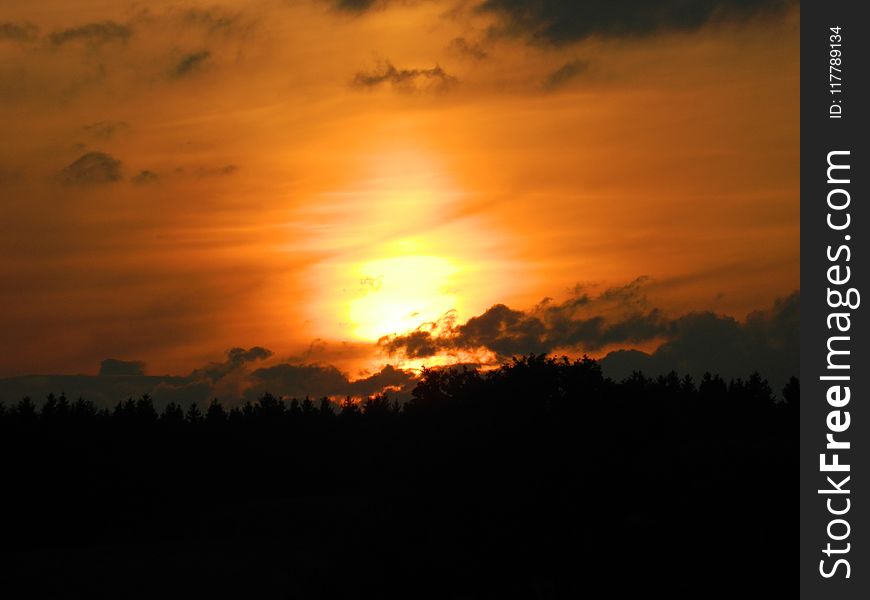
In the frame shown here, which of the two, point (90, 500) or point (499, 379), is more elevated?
point (499, 379)

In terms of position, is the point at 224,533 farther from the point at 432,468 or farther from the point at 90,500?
the point at 432,468

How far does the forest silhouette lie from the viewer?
46469mm

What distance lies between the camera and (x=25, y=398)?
13975 centimetres

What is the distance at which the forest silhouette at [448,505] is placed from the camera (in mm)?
46469

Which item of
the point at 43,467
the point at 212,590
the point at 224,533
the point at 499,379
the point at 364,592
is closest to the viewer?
the point at 364,592

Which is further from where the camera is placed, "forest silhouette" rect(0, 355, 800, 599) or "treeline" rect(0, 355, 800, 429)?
"treeline" rect(0, 355, 800, 429)

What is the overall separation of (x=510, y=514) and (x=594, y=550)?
20.4 ft

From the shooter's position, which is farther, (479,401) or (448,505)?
(479,401)

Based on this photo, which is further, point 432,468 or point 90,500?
point 90,500

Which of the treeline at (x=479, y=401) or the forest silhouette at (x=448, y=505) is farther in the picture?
the treeline at (x=479, y=401)

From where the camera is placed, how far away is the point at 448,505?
55.8 m
